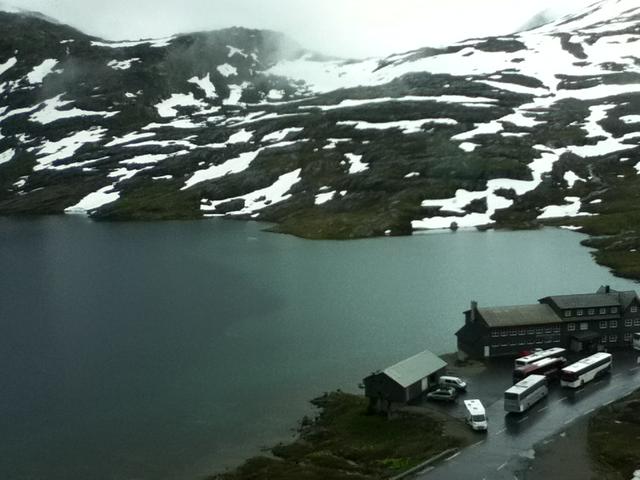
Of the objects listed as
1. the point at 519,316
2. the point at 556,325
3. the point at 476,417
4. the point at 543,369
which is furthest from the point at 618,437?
the point at 519,316

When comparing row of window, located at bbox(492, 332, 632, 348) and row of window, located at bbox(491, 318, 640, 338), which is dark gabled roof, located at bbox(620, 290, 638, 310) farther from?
row of window, located at bbox(492, 332, 632, 348)

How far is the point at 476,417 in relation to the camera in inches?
1751

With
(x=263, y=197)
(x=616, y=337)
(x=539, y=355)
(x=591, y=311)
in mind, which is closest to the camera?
(x=539, y=355)

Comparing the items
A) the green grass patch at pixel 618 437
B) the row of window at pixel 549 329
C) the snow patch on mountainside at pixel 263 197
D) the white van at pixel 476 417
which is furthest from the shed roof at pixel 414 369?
the snow patch on mountainside at pixel 263 197

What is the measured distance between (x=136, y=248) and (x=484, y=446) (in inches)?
3866

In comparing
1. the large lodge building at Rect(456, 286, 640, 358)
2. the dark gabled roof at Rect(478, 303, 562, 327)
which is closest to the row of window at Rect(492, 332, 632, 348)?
the large lodge building at Rect(456, 286, 640, 358)

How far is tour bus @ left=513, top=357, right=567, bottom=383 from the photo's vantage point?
52188 millimetres

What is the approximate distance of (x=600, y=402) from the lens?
48.2 m

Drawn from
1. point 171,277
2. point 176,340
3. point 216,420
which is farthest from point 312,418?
point 171,277

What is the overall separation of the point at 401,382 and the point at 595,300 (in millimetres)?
22730

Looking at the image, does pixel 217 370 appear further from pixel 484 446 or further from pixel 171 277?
pixel 171 277

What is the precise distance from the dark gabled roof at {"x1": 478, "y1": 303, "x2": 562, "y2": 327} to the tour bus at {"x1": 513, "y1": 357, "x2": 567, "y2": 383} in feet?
20.8

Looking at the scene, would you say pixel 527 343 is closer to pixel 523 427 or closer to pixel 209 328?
pixel 523 427

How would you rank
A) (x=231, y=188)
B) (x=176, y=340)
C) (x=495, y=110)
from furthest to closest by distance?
(x=495, y=110)
(x=231, y=188)
(x=176, y=340)
